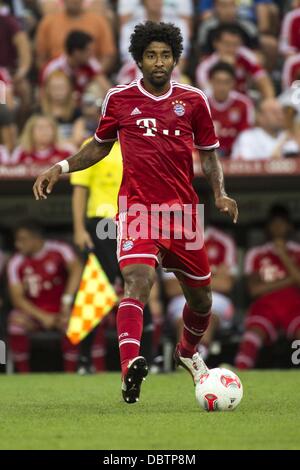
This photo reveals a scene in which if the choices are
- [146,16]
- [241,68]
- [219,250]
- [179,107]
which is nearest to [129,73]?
[146,16]

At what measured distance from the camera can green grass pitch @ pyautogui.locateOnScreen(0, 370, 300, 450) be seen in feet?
19.3

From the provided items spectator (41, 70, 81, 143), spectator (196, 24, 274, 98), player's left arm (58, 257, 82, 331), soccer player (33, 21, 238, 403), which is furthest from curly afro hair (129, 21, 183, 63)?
spectator (196, 24, 274, 98)

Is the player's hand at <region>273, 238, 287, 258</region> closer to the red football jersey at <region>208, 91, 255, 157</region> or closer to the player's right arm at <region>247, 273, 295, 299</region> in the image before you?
the player's right arm at <region>247, 273, 295, 299</region>

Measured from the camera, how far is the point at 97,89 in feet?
45.5

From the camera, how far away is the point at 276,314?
13047mm

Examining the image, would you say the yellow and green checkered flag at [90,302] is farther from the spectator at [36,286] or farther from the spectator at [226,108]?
the spectator at [226,108]

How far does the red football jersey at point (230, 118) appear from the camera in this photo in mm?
13469

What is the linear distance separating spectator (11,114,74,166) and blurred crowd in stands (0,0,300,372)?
12mm

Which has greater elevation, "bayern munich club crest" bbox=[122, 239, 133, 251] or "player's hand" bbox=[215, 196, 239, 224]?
"player's hand" bbox=[215, 196, 239, 224]

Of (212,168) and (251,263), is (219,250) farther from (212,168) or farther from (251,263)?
(212,168)

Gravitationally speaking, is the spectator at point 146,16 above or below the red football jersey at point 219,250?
above

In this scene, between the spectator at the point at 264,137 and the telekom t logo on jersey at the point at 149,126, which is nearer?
the telekom t logo on jersey at the point at 149,126

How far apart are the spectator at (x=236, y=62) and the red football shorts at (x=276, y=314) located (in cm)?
243

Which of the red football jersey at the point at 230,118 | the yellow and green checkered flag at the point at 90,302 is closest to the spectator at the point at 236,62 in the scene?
the red football jersey at the point at 230,118
